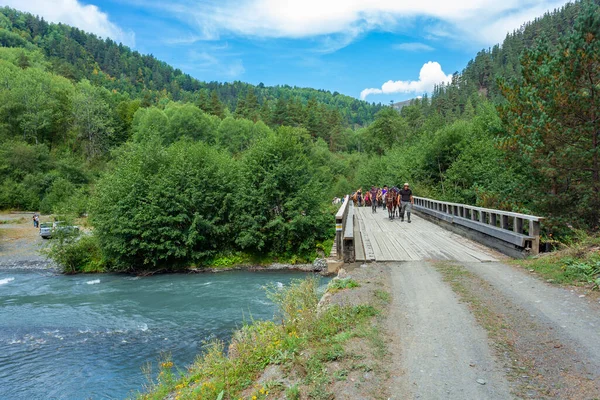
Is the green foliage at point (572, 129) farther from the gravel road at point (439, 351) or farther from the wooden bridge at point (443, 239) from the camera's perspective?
the gravel road at point (439, 351)

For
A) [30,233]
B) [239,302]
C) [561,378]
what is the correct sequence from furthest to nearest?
[30,233], [239,302], [561,378]

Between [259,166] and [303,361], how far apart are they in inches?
1099

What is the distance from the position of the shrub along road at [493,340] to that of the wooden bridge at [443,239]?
8.09 feet

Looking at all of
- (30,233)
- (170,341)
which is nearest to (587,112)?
(170,341)

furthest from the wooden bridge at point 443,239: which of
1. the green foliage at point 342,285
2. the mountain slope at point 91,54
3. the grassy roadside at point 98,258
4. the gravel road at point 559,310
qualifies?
the mountain slope at point 91,54

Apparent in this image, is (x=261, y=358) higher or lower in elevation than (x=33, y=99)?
lower

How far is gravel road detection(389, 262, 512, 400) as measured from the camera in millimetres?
4043

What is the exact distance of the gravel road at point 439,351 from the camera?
13.3ft

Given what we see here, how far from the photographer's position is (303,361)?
4844 millimetres

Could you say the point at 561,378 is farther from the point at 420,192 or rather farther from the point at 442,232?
the point at 420,192

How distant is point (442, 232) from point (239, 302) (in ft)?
33.0

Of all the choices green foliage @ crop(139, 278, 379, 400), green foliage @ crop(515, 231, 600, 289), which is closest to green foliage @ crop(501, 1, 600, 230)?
green foliage @ crop(515, 231, 600, 289)

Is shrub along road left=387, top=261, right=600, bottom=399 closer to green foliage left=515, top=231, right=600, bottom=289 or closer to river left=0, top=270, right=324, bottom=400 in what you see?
green foliage left=515, top=231, right=600, bottom=289

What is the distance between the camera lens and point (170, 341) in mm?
13844
